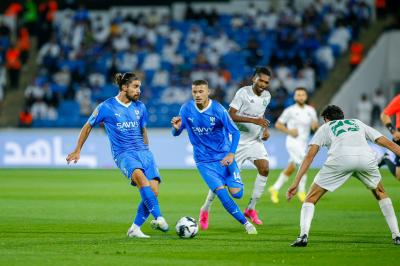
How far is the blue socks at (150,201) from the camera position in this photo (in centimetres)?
1225

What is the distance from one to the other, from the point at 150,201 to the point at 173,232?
113cm

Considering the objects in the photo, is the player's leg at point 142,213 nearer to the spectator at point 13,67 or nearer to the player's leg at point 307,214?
the player's leg at point 307,214

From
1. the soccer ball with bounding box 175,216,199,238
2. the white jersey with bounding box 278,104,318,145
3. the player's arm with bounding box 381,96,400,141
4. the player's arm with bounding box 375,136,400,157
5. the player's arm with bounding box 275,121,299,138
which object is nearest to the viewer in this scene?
the player's arm with bounding box 375,136,400,157

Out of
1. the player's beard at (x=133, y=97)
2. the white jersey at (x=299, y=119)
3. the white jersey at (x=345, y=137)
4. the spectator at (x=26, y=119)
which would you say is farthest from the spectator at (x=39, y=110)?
→ the white jersey at (x=345, y=137)

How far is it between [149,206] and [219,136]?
5.18 feet

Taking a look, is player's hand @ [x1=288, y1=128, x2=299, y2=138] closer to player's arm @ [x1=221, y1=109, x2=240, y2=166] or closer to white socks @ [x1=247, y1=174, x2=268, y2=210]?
white socks @ [x1=247, y1=174, x2=268, y2=210]

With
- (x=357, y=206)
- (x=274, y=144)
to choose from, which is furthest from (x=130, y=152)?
(x=274, y=144)

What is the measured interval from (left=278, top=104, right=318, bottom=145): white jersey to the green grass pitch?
1390 millimetres

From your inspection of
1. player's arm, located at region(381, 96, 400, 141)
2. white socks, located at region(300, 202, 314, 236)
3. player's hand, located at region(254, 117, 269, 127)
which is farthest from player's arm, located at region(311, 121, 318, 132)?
white socks, located at region(300, 202, 314, 236)

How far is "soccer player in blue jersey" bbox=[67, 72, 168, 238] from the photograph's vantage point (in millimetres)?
12453

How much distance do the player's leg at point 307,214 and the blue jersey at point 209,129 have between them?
1921 mm

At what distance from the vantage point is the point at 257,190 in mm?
14805

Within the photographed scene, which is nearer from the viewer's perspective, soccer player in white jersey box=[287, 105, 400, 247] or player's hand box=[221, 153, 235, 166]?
soccer player in white jersey box=[287, 105, 400, 247]

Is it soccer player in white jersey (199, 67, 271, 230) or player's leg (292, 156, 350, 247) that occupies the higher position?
soccer player in white jersey (199, 67, 271, 230)
